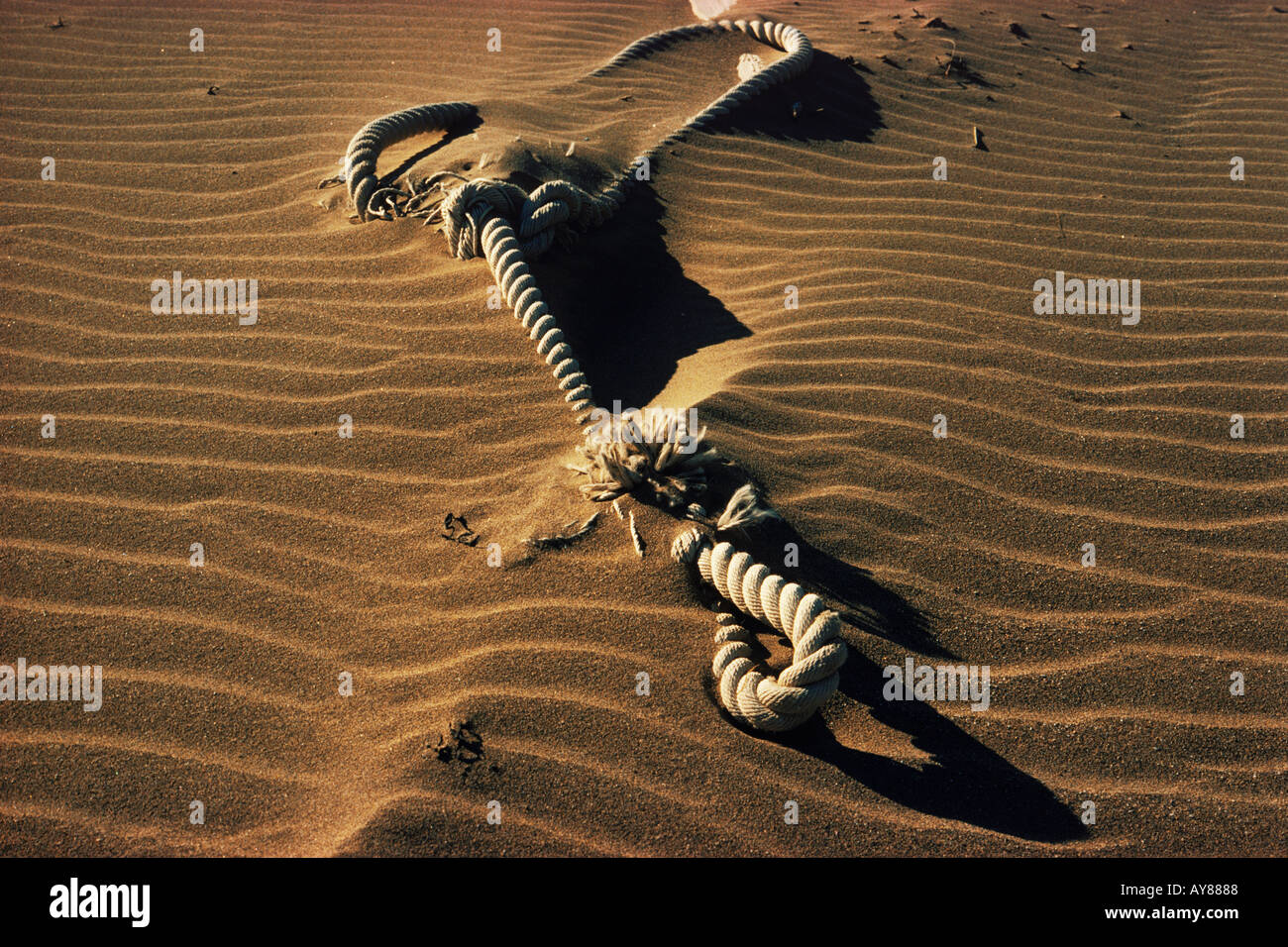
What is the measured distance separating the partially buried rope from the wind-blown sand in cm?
12

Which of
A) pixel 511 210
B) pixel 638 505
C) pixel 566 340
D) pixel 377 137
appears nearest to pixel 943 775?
pixel 638 505

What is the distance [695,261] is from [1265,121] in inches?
167

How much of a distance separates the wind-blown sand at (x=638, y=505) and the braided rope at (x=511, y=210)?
0.48ft

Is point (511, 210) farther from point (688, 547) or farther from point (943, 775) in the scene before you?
point (943, 775)

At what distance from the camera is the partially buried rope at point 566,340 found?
2674 millimetres

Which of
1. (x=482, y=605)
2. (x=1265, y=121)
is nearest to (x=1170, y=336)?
(x=1265, y=121)

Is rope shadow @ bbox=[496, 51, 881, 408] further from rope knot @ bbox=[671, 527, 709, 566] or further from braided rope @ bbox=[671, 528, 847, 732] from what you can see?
braided rope @ bbox=[671, 528, 847, 732]

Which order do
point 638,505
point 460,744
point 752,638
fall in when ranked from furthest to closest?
point 638,505
point 752,638
point 460,744

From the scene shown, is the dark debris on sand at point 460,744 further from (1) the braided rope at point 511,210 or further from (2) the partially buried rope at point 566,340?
(1) the braided rope at point 511,210

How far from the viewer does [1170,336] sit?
4172mm

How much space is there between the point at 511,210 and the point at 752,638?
2.48 metres

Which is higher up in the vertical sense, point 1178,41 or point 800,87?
point 1178,41

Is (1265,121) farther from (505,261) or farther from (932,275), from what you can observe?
(505,261)

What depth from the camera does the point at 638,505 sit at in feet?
10.6
